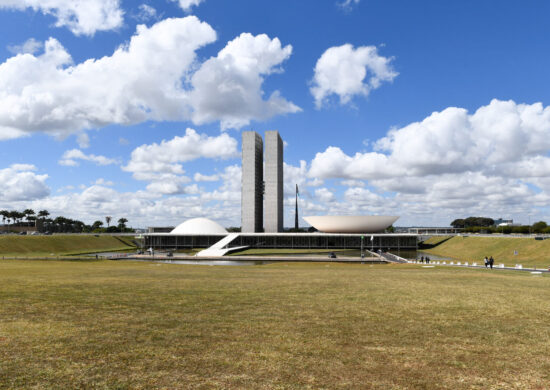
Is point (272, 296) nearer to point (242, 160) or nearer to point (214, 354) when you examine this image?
point (214, 354)

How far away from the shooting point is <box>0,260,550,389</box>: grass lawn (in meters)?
7.51

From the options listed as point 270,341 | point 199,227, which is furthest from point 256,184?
point 270,341

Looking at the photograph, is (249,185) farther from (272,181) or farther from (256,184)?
(272,181)

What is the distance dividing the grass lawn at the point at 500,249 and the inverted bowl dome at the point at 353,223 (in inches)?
641

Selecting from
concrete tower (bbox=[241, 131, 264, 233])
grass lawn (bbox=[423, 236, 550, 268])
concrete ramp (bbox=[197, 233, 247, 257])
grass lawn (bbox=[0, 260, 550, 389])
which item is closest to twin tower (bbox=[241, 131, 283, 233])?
concrete tower (bbox=[241, 131, 264, 233])

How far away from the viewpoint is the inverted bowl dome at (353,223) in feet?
377

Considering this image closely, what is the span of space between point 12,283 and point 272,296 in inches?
554

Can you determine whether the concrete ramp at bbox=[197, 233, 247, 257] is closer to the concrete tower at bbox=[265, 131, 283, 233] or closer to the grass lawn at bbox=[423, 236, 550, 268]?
the concrete tower at bbox=[265, 131, 283, 233]

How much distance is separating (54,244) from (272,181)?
7278 centimetres

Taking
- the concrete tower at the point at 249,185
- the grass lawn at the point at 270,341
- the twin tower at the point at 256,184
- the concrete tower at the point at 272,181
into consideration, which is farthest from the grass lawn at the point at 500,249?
the concrete tower at the point at 249,185

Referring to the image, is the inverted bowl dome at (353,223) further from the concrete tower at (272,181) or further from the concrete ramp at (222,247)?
the concrete tower at (272,181)

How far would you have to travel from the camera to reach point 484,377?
7781mm

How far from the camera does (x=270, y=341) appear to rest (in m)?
9.94

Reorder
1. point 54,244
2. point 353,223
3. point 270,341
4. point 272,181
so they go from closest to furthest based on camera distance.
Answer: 1. point 270,341
2. point 54,244
3. point 353,223
4. point 272,181
